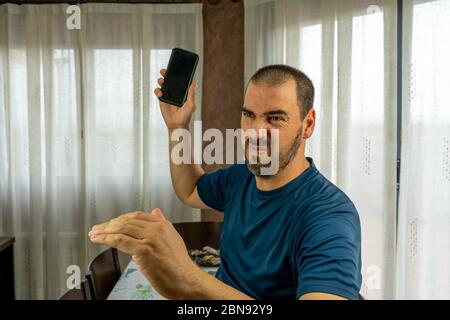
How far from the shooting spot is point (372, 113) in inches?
71.1

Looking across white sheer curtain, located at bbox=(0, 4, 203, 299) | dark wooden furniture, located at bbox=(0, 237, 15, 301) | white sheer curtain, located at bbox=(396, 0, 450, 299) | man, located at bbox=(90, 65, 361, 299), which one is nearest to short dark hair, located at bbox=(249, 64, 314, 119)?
man, located at bbox=(90, 65, 361, 299)

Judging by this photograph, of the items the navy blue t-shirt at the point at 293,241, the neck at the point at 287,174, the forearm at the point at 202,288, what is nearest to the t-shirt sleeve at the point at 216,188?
the navy blue t-shirt at the point at 293,241

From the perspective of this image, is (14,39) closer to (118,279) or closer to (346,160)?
(118,279)

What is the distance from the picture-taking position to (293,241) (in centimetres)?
65

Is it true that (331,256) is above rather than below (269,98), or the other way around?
below

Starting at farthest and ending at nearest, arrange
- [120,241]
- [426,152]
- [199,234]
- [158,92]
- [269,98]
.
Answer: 1. [199,234]
2. [426,152]
3. [158,92]
4. [269,98]
5. [120,241]

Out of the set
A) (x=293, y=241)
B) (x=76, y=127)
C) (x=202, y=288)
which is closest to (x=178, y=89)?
(x=293, y=241)

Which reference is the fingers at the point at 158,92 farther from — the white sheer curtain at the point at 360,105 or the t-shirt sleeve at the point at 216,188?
the white sheer curtain at the point at 360,105

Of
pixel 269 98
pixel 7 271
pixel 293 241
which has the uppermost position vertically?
pixel 269 98

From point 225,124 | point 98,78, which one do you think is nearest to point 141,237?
point 225,124

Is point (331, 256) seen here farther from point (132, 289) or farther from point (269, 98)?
point (132, 289)

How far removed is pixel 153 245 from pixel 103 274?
108 cm

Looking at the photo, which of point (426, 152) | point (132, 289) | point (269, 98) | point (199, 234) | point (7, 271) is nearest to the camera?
point (269, 98)

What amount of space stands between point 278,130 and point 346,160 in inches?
52.1
